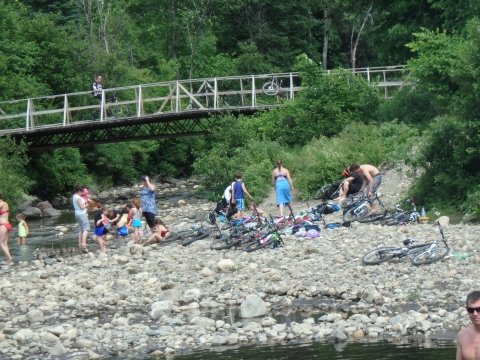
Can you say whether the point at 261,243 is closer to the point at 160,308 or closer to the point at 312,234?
the point at 312,234

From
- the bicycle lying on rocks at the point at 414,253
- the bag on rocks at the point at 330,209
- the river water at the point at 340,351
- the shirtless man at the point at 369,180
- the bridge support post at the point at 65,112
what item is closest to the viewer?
the river water at the point at 340,351

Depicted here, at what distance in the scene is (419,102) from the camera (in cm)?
3312

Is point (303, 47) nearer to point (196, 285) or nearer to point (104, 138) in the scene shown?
point (104, 138)

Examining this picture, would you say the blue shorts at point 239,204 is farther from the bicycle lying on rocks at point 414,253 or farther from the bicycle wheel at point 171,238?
the bicycle lying on rocks at point 414,253

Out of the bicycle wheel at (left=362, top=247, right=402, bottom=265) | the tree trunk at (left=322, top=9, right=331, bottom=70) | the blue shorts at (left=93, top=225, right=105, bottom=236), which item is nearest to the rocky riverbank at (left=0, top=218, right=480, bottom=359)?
the bicycle wheel at (left=362, top=247, right=402, bottom=265)

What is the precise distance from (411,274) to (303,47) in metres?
46.1

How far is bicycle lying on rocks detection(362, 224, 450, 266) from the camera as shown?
16.4 meters

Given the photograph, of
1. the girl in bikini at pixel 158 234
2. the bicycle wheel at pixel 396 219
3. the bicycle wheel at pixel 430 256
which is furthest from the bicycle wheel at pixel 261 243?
the bicycle wheel at pixel 430 256

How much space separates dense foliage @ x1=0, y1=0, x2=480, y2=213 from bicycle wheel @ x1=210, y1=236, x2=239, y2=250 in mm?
5286

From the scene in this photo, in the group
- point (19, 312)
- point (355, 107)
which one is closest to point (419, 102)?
point (355, 107)

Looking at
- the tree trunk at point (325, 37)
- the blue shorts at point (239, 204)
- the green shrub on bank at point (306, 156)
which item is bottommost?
the blue shorts at point (239, 204)

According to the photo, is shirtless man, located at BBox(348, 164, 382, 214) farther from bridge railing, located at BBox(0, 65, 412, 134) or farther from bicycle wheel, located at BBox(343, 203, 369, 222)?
bridge railing, located at BBox(0, 65, 412, 134)

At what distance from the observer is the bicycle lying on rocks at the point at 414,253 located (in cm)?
1636

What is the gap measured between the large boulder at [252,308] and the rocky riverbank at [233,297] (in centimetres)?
2
